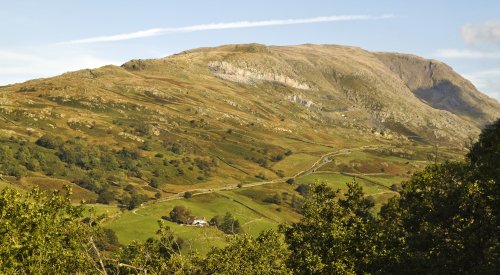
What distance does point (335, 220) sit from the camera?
53.5 metres

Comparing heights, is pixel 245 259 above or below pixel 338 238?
below

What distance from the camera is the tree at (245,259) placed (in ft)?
171

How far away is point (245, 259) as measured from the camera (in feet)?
179

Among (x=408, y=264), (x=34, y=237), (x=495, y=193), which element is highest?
(x=495, y=193)

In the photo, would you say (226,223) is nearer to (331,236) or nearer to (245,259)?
(245,259)

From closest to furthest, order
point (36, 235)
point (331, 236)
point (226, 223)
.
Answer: point (36, 235), point (331, 236), point (226, 223)

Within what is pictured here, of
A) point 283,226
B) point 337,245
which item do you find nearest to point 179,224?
point 283,226

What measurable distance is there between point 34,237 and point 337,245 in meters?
27.6

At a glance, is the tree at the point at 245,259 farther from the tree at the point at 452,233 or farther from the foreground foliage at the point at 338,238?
the tree at the point at 452,233

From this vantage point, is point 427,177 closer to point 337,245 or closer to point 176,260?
point 337,245

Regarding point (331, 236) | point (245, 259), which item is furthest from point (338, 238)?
point (245, 259)

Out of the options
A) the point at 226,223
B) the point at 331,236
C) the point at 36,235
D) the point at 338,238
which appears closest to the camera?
the point at 36,235

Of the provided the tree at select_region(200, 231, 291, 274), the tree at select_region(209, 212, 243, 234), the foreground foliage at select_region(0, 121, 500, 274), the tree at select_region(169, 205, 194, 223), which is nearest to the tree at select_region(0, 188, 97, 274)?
the foreground foliage at select_region(0, 121, 500, 274)

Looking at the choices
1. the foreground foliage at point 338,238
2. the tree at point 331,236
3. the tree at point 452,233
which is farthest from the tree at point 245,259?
the tree at point 452,233
